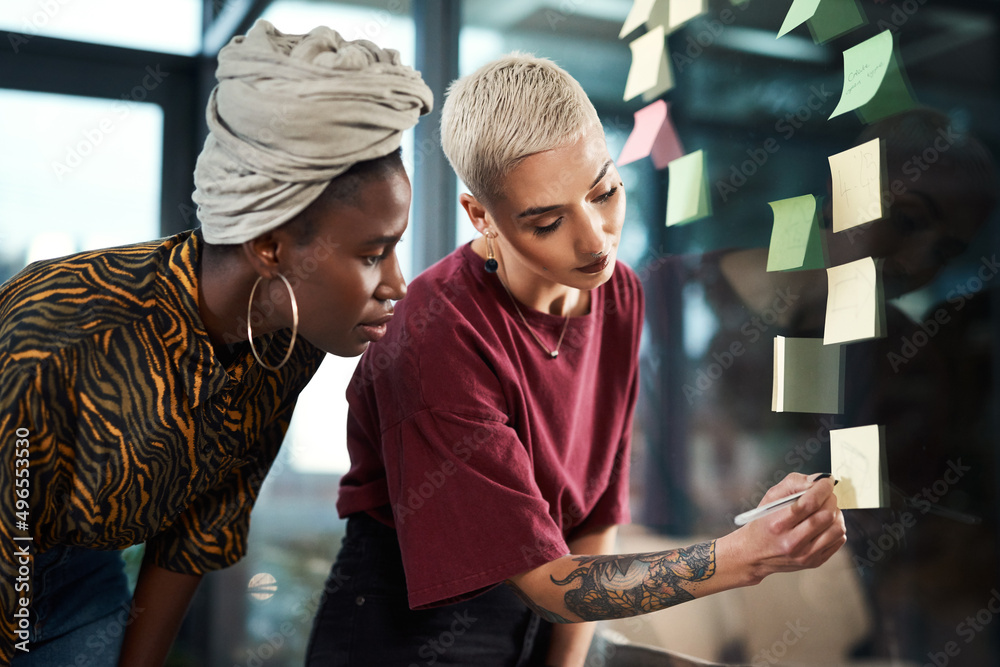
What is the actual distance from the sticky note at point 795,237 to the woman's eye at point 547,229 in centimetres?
28

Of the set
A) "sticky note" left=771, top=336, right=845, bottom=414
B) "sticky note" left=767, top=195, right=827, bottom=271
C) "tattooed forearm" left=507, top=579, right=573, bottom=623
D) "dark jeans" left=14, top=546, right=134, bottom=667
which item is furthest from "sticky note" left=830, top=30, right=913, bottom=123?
"dark jeans" left=14, top=546, right=134, bottom=667

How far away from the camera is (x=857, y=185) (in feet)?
3.07

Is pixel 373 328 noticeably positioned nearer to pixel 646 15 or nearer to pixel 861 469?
pixel 861 469

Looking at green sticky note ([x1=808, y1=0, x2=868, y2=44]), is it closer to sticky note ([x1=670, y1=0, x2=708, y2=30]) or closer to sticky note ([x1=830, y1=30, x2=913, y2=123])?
sticky note ([x1=830, y1=30, x2=913, y2=123])

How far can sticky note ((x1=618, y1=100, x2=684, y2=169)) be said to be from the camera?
1344mm

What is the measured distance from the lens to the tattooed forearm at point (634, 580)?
89cm

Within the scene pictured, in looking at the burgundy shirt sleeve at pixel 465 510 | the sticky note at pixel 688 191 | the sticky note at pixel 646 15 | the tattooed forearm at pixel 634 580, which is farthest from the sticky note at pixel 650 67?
the tattooed forearm at pixel 634 580

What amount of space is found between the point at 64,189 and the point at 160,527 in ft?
5.92

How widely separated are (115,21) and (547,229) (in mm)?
2199

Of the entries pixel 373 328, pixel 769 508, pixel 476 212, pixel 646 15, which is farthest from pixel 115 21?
pixel 769 508

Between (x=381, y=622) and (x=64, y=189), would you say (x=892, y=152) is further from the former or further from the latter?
(x=64, y=189)

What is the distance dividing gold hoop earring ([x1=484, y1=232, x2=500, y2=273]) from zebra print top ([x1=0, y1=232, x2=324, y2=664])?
31cm

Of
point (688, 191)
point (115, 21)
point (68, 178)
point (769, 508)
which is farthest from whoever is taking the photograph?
point (115, 21)

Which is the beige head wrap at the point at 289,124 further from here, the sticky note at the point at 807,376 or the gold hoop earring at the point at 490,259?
the sticky note at the point at 807,376
